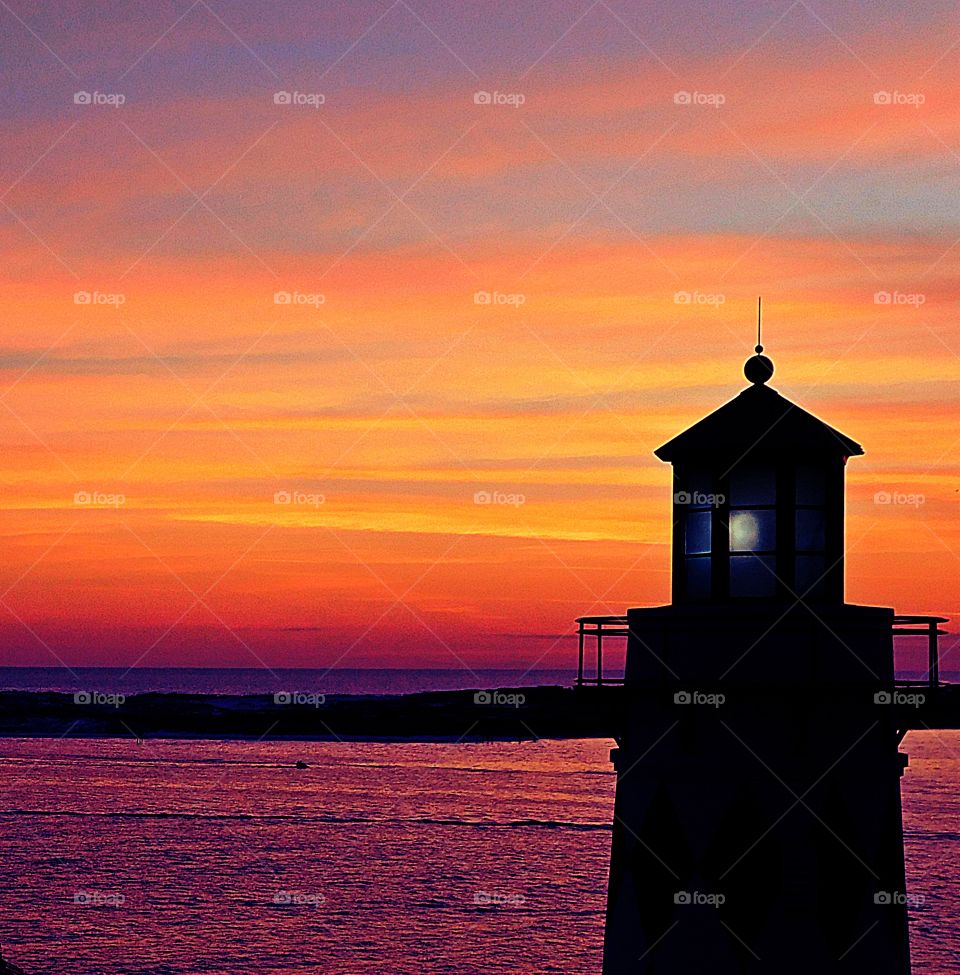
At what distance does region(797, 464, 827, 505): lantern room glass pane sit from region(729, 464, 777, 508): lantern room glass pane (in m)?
0.26

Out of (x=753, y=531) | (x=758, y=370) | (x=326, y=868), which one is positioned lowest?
(x=326, y=868)

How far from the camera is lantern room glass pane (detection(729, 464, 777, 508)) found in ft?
45.8

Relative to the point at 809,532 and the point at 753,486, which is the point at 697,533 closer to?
the point at 753,486

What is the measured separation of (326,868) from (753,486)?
35078 mm

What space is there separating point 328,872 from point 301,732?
228 ft

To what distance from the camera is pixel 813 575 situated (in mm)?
13930

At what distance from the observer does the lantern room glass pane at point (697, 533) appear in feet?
46.4

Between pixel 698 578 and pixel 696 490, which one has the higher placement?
pixel 696 490

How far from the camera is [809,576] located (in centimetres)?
1392

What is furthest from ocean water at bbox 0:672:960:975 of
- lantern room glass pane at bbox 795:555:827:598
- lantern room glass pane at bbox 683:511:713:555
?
lantern room glass pane at bbox 795:555:827:598

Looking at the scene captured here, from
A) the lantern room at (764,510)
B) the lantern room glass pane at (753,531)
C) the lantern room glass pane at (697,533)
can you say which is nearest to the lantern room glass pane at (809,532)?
the lantern room at (764,510)

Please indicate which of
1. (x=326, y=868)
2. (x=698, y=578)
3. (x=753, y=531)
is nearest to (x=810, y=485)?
(x=753, y=531)

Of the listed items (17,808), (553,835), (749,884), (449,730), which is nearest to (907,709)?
(749,884)

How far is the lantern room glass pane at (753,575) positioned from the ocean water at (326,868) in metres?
20.8
